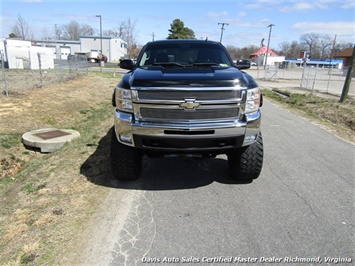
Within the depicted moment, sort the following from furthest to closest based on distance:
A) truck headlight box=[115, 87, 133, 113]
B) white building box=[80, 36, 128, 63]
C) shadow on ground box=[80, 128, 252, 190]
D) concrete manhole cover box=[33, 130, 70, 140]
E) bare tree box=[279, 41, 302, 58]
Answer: bare tree box=[279, 41, 302, 58] < white building box=[80, 36, 128, 63] < concrete manhole cover box=[33, 130, 70, 140] < shadow on ground box=[80, 128, 252, 190] < truck headlight box=[115, 87, 133, 113]

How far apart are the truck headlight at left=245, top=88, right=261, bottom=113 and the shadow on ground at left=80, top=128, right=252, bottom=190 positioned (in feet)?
4.03

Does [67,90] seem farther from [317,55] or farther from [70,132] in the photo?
[317,55]

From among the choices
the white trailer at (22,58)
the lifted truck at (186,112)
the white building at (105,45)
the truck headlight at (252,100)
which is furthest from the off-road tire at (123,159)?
the white building at (105,45)

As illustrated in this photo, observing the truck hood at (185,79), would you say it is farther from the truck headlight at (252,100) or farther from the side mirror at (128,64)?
the side mirror at (128,64)

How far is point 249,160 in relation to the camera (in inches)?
Answer: 156

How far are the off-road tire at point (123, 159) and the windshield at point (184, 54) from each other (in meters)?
1.46

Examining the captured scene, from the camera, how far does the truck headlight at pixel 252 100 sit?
11.7ft

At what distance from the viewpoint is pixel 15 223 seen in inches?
125

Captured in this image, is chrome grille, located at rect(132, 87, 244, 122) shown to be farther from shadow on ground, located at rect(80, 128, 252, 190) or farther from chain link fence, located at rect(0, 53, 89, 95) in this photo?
chain link fence, located at rect(0, 53, 89, 95)

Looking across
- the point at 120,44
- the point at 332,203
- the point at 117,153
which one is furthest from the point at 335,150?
the point at 120,44

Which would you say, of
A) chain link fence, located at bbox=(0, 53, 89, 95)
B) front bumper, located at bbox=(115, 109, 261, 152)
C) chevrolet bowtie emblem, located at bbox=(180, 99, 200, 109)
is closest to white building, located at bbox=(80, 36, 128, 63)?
chain link fence, located at bbox=(0, 53, 89, 95)

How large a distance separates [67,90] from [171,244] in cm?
1204

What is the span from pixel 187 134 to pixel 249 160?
1098 millimetres

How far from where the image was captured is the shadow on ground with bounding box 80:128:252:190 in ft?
13.6
